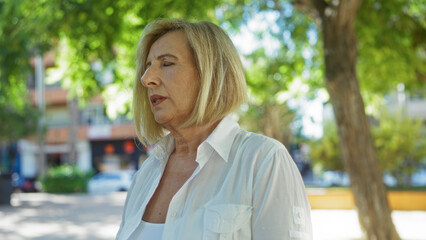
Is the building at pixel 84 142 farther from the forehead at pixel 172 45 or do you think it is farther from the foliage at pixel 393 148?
the forehead at pixel 172 45

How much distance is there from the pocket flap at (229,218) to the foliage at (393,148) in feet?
57.1

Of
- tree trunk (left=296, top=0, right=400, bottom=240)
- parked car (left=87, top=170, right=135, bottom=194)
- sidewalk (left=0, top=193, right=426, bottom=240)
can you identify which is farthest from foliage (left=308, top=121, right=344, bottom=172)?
tree trunk (left=296, top=0, right=400, bottom=240)

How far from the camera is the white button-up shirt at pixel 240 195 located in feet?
5.05

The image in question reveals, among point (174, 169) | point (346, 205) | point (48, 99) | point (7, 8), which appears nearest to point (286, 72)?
point (7, 8)

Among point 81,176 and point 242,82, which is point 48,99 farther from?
point 242,82

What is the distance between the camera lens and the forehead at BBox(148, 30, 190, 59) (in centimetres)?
190

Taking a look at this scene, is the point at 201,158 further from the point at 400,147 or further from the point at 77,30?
the point at 400,147

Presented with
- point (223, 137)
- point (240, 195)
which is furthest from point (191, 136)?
point (240, 195)

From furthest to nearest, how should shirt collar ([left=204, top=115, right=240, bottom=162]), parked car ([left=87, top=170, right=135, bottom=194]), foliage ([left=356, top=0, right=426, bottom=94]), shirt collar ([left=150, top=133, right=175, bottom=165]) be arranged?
1. parked car ([left=87, top=170, right=135, bottom=194])
2. foliage ([left=356, top=0, right=426, bottom=94])
3. shirt collar ([left=150, top=133, right=175, bottom=165])
4. shirt collar ([left=204, top=115, right=240, bottom=162])

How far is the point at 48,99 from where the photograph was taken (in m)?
41.7

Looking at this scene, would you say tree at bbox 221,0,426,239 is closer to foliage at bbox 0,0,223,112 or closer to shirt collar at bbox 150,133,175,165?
foliage at bbox 0,0,223,112

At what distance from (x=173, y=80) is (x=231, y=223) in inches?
24.1

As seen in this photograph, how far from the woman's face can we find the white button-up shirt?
0.17m

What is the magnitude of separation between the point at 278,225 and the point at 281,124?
30.2m
